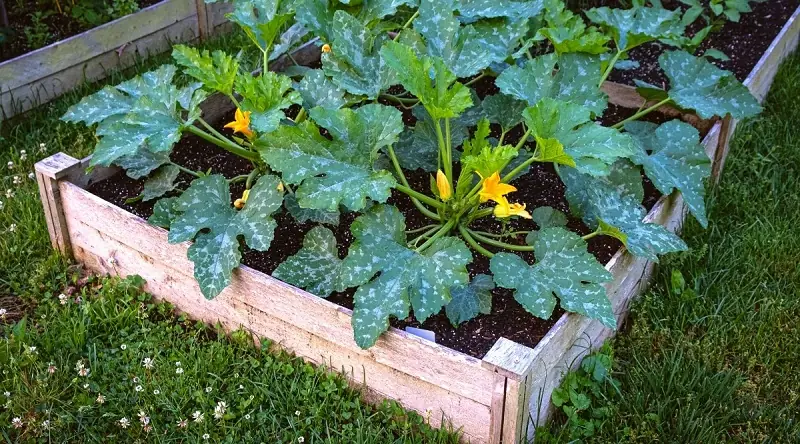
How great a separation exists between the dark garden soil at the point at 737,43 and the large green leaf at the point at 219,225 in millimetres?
1814

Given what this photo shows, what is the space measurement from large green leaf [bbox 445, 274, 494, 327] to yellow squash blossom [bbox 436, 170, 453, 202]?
0.81ft

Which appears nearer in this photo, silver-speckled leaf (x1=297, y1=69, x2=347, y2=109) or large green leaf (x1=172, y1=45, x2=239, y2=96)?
large green leaf (x1=172, y1=45, x2=239, y2=96)

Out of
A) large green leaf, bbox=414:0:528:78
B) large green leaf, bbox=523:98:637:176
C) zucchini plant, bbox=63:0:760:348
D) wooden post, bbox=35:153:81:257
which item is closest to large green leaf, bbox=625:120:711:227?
zucchini plant, bbox=63:0:760:348

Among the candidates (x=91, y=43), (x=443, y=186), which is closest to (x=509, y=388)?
(x=443, y=186)

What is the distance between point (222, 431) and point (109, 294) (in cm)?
68

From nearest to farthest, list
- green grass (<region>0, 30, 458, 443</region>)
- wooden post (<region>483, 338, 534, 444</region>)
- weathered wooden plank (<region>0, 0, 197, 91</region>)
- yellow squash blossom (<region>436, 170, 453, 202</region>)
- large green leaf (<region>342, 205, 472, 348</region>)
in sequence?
wooden post (<region>483, 338, 534, 444</region>) → large green leaf (<region>342, 205, 472, 348</region>) → green grass (<region>0, 30, 458, 443</region>) → yellow squash blossom (<region>436, 170, 453, 202</region>) → weathered wooden plank (<region>0, 0, 197, 91</region>)

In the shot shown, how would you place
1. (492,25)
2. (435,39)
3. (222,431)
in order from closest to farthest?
1. (222,431)
2. (435,39)
3. (492,25)

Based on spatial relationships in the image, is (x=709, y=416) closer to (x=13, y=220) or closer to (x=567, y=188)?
(x=567, y=188)

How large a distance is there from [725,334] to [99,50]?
2780mm

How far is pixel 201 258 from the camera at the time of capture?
242 cm

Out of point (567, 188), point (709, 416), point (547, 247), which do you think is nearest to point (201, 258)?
point (547, 247)

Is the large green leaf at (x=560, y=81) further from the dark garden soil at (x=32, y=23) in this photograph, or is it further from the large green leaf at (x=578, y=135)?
the dark garden soil at (x=32, y=23)

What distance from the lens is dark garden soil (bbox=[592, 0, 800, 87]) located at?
373 centimetres

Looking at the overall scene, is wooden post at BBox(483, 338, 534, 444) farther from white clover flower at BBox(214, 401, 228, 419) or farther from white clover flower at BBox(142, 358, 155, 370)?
white clover flower at BBox(142, 358, 155, 370)
